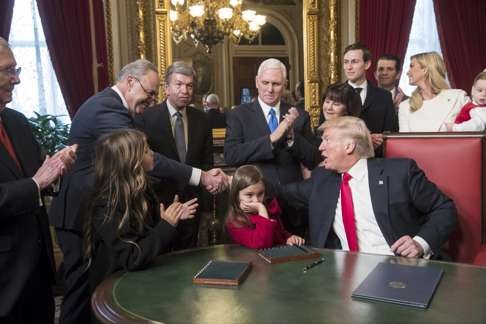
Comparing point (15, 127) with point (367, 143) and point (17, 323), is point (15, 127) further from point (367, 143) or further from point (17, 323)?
point (367, 143)

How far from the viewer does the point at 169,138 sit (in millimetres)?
3045

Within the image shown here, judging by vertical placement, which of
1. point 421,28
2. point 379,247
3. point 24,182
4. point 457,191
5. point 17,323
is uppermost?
point 421,28

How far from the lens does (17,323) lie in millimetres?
2188

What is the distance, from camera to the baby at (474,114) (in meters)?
3.06

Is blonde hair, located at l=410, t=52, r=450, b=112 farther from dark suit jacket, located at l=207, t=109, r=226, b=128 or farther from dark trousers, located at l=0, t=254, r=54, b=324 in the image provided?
dark trousers, located at l=0, t=254, r=54, b=324

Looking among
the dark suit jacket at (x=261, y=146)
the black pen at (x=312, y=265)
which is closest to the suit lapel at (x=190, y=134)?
the dark suit jacket at (x=261, y=146)

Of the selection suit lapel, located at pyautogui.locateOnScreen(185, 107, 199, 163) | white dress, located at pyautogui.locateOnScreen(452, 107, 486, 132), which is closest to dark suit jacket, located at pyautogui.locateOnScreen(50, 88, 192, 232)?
suit lapel, located at pyautogui.locateOnScreen(185, 107, 199, 163)

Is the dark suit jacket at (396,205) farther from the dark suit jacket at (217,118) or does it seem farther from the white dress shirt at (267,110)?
the dark suit jacket at (217,118)

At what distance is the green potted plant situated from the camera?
15.4 feet

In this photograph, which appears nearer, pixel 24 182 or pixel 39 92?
pixel 24 182

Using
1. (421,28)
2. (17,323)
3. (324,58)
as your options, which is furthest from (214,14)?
(17,323)

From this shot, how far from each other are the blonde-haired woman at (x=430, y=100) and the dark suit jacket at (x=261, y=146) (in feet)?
2.31

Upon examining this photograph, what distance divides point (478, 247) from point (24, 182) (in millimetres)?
2219

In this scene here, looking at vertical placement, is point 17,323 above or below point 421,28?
below
